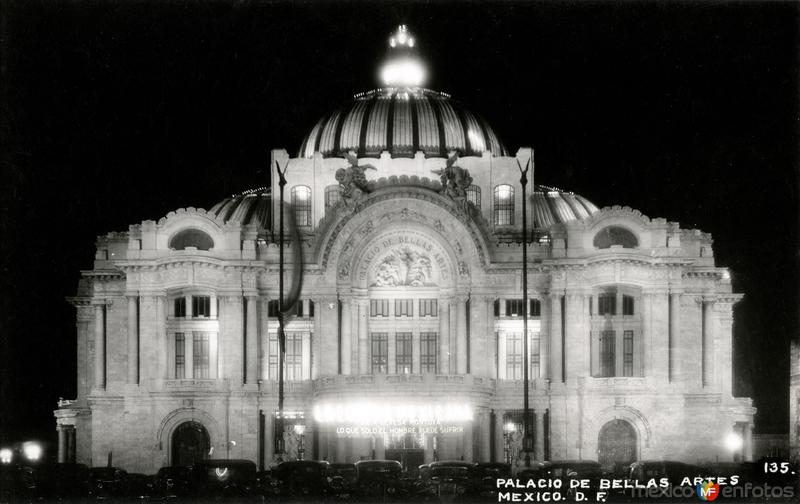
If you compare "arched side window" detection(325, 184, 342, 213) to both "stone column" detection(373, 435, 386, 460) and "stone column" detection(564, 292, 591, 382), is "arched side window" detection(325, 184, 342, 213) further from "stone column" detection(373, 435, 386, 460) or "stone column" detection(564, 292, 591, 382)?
"stone column" detection(373, 435, 386, 460)

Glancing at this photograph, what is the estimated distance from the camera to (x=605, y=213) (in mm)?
125125

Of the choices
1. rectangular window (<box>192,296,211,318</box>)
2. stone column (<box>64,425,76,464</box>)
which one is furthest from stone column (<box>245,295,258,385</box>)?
stone column (<box>64,425,76,464</box>)

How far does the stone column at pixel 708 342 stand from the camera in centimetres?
12875

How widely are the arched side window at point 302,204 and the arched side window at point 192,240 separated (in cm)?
944

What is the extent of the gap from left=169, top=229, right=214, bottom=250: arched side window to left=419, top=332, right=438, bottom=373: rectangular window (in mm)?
14534

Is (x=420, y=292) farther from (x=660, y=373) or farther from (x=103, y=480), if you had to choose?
(x=103, y=480)

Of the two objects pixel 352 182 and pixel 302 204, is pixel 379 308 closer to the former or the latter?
pixel 352 182

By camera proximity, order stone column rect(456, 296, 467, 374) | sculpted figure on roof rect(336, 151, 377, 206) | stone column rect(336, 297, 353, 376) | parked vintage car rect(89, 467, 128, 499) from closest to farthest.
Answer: parked vintage car rect(89, 467, 128, 499) → sculpted figure on roof rect(336, 151, 377, 206) → stone column rect(456, 296, 467, 374) → stone column rect(336, 297, 353, 376)

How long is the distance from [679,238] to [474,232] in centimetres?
1291

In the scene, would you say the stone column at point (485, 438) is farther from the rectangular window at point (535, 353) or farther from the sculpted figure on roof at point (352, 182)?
the sculpted figure on roof at point (352, 182)

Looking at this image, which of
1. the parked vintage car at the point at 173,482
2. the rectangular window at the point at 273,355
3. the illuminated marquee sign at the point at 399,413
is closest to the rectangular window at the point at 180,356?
the rectangular window at the point at 273,355

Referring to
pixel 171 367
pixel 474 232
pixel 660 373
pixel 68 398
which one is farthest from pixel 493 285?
pixel 68 398

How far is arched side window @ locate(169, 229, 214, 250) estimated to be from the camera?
126 meters

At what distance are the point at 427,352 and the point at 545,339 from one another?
7511 millimetres
